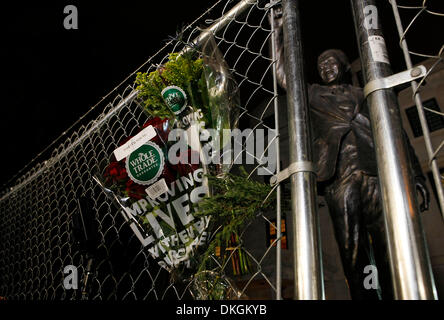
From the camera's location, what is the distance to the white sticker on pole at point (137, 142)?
1131 mm

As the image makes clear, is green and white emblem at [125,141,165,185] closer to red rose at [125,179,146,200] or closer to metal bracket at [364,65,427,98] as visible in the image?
red rose at [125,179,146,200]

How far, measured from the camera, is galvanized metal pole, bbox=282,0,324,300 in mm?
593

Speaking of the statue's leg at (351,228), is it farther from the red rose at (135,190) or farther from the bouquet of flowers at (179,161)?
the red rose at (135,190)

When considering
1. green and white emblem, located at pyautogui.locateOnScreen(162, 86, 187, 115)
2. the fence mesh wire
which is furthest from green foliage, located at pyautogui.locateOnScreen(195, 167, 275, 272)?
green and white emblem, located at pyautogui.locateOnScreen(162, 86, 187, 115)

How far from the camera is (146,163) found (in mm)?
1095

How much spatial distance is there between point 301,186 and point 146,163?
600 mm

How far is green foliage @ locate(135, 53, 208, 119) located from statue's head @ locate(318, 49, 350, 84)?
53 cm

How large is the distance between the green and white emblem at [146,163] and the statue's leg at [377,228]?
2.21 feet

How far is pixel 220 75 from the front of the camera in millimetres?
1132

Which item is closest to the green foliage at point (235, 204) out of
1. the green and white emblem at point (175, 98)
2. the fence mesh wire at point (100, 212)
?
the fence mesh wire at point (100, 212)

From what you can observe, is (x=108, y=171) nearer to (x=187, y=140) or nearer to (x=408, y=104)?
(x=187, y=140)

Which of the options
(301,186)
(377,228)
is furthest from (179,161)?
(377,228)

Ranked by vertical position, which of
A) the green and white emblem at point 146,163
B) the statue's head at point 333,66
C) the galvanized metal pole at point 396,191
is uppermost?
the statue's head at point 333,66
